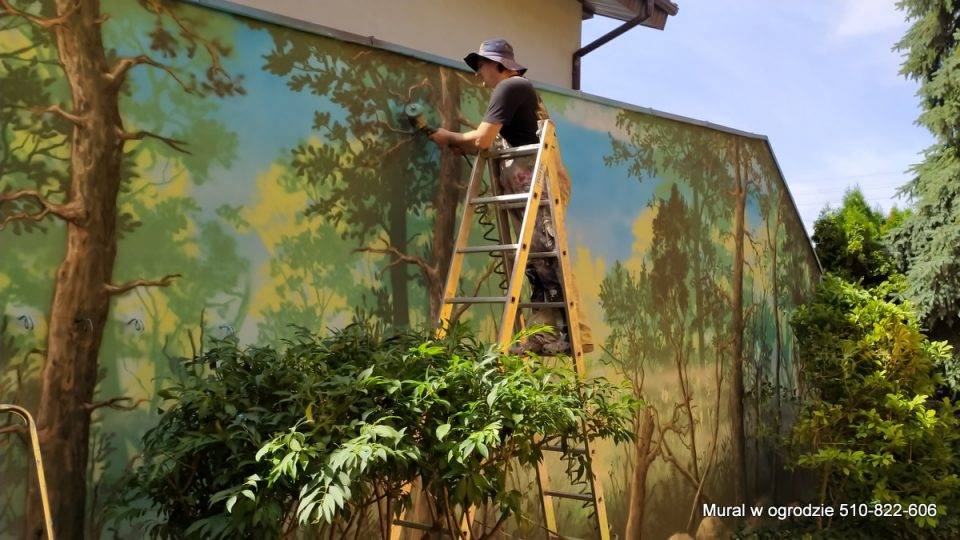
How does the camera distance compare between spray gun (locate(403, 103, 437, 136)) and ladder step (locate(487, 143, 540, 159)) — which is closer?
ladder step (locate(487, 143, 540, 159))

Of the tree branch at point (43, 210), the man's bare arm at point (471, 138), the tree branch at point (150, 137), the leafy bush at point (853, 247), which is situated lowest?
the tree branch at point (43, 210)

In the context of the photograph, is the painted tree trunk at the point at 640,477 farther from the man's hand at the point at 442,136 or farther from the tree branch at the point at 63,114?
the tree branch at the point at 63,114

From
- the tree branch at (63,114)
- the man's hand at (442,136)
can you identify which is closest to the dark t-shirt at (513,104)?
the man's hand at (442,136)

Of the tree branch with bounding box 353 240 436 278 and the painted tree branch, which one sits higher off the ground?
the painted tree branch

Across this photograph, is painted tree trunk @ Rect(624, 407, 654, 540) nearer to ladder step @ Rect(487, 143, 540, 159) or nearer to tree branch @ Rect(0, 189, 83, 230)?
ladder step @ Rect(487, 143, 540, 159)

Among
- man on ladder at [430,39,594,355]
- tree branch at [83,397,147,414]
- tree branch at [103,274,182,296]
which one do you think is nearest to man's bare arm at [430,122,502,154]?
man on ladder at [430,39,594,355]

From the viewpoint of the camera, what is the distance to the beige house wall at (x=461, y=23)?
6715 mm

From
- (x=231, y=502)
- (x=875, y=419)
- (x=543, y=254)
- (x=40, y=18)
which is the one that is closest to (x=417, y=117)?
(x=543, y=254)

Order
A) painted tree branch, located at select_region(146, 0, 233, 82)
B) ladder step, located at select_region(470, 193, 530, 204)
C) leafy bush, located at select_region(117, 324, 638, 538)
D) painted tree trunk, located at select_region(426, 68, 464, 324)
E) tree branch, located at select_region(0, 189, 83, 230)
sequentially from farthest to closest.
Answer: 1. painted tree trunk, located at select_region(426, 68, 464, 324)
2. ladder step, located at select_region(470, 193, 530, 204)
3. painted tree branch, located at select_region(146, 0, 233, 82)
4. tree branch, located at select_region(0, 189, 83, 230)
5. leafy bush, located at select_region(117, 324, 638, 538)

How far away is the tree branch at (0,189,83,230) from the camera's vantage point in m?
3.19

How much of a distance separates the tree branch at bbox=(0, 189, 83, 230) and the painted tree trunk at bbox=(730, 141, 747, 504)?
4.74m

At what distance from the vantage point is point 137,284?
3.49m

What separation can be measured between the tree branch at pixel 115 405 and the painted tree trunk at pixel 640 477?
10.5 feet

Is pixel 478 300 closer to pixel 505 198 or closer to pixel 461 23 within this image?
pixel 505 198
